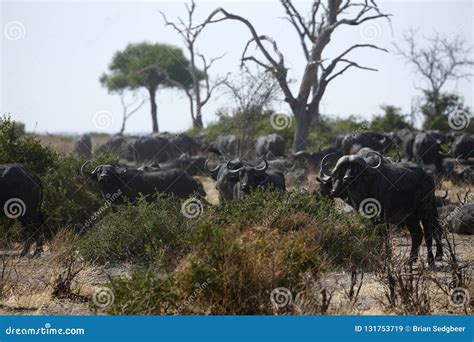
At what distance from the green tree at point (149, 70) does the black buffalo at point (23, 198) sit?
35690mm

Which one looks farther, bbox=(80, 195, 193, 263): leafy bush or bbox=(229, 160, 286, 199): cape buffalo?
bbox=(229, 160, 286, 199): cape buffalo

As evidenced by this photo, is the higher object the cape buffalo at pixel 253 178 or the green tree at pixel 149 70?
the green tree at pixel 149 70

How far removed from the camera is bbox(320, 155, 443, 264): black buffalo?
10539 millimetres

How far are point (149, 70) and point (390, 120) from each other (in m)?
21.2

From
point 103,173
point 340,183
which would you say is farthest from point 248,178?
point 103,173

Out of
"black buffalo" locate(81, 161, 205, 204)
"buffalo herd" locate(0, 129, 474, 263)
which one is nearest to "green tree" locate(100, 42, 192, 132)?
"buffalo herd" locate(0, 129, 474, 263)

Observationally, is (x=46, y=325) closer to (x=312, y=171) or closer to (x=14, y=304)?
(x=14, y=304)

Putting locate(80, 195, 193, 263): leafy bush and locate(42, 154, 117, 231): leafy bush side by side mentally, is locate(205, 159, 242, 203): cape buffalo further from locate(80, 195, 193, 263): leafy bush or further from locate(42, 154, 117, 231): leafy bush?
locate(80, 195, 193, 263): leafy bush

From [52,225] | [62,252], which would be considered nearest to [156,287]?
[62,252]

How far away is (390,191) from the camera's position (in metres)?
10.6

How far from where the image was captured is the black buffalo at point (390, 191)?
34.6ft

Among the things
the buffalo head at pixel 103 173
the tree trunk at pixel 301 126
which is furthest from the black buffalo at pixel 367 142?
the buffalo head at pixel 103 173

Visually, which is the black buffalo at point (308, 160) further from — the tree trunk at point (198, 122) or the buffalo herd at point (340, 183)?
the tree trunk at point (198, 122)

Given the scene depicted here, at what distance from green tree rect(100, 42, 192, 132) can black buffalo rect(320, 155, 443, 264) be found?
3709cm
